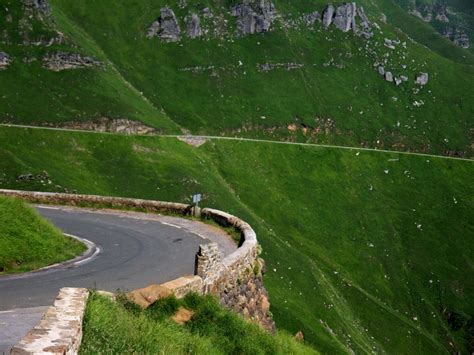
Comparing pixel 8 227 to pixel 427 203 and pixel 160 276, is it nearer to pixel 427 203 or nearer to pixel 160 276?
pixel 160 276

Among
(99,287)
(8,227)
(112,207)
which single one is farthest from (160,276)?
(112,207)

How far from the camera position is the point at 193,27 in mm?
194500

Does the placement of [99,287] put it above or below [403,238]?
above

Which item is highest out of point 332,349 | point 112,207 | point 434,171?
point 112,207

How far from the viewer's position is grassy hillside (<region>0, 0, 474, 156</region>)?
14688 cm

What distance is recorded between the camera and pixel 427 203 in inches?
5600

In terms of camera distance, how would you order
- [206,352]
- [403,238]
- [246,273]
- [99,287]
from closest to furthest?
[206,352] < [99,287] < [246,273] < [403,238]

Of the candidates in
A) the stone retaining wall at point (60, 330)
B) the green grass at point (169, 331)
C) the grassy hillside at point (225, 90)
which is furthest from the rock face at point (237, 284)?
the grassy hillside at point (225, 90)

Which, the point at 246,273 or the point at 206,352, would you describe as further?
the point at 246,273

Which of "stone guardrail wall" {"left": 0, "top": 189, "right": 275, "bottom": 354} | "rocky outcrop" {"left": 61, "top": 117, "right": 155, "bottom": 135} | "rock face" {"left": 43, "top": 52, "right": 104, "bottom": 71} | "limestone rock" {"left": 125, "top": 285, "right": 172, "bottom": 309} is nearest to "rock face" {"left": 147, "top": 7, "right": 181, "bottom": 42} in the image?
"rock face" {"left": 43, "top": 52, "right": 104, "bottom": 71}

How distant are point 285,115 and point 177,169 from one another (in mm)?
65476

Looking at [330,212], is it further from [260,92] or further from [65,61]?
[65,61]

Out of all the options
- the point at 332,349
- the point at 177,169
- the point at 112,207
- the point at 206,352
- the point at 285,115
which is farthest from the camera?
the point at 285,115

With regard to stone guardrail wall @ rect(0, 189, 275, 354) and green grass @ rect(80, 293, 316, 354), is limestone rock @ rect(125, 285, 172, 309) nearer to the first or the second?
stone guardrail wall @ rect(0, 189, 275, 354)
